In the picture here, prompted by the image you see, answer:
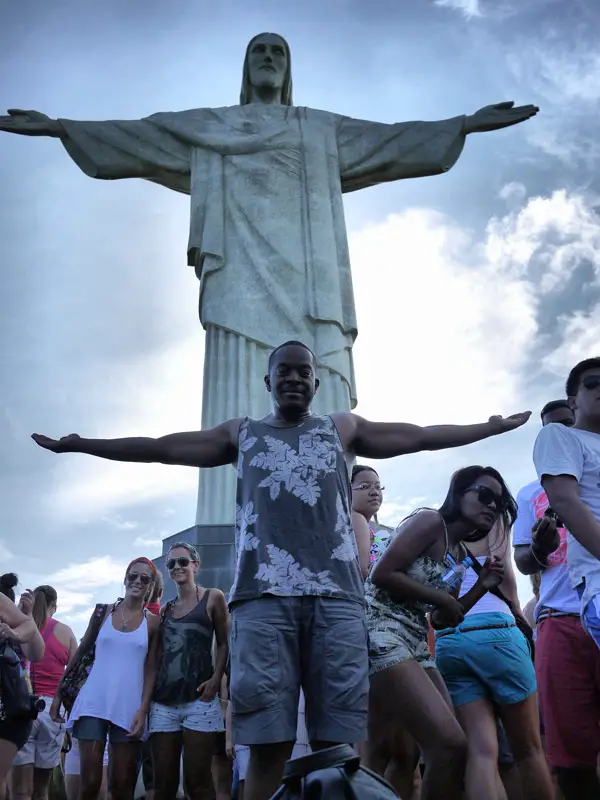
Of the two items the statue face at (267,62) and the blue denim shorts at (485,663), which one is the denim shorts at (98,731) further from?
the statue face at (267,62)

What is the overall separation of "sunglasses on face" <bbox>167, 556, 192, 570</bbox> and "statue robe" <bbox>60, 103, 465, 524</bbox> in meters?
2.20

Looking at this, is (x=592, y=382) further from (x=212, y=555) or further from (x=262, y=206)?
(x=262, y=206)

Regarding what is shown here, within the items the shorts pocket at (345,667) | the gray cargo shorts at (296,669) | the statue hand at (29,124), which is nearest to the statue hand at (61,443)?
the gray cargo shorts at (296,669)

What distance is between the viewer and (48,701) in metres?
6.89

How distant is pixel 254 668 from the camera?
2797 mm

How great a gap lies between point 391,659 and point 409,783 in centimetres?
104

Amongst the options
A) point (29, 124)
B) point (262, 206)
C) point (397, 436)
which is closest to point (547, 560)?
point (397, 436)

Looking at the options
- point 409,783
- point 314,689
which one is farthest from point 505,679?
point 314,689

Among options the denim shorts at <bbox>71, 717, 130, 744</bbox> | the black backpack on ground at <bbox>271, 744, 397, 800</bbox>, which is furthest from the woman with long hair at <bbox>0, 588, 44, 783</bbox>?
the black backpack on ground at <bbox>271, 744, 397, 800</bbox>

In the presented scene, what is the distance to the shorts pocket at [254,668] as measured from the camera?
277 cm

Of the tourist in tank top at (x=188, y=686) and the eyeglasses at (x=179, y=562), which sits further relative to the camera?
the eyeglasses at (x=179, y=562)

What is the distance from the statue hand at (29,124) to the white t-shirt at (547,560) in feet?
22.5

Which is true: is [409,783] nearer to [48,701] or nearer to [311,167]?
[48,701]

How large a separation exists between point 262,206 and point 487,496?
240 inches
